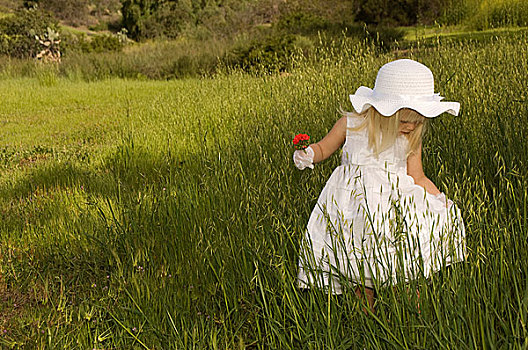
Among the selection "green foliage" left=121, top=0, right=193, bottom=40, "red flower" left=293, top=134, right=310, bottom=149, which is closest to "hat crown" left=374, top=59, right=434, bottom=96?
"red flower" left=293, top=134, right=310, bottom=149

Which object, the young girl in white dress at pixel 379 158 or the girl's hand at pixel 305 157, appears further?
the girl's hand at pixel 305 157

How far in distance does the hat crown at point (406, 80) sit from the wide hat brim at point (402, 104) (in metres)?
0.03

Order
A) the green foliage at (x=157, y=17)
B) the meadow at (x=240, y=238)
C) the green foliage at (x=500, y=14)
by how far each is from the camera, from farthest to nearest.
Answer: the green foliage at (x=157, y=17) < the green foliage at (x=500, y=14) < the meadow at (x=240, y=238)

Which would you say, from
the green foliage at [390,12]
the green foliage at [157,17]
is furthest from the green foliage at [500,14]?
the green foliage at [157,17]

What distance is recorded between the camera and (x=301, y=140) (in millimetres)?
2328

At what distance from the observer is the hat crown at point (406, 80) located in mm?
2229

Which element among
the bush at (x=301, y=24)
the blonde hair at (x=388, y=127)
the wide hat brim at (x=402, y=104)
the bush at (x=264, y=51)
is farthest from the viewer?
the bush at (x=301, y=24)

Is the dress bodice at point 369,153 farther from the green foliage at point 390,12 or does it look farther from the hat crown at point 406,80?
the green foliage at point 390,12

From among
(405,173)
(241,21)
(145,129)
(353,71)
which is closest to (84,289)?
(405,173)

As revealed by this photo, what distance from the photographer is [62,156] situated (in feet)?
18.5

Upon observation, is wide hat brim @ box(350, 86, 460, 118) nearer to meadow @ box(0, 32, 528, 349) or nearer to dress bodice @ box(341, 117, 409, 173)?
dress bodice @ box(341, 117, 409, 173)

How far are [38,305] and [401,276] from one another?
1856mm

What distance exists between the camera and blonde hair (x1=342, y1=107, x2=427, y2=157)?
2.27 metres

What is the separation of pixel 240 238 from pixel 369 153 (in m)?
0.75
